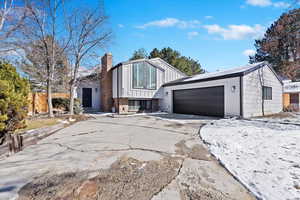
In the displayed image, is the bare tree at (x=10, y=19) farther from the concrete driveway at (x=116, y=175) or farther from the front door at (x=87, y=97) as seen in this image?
the concrete driveway at (x=116, y=175)

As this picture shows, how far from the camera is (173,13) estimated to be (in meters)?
9.48

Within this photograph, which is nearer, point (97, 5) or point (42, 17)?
point (42, 17)

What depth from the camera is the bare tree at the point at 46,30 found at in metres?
9.77

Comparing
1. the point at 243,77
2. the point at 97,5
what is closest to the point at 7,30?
the point at 97,5

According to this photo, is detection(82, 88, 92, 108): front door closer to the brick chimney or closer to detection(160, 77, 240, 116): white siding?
the brick chimney

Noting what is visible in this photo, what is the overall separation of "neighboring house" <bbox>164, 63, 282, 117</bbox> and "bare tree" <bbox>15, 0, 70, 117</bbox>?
985 centimetres

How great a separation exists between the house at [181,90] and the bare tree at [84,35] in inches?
103

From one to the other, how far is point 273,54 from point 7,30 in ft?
106

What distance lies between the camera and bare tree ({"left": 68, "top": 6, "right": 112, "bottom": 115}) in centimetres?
1176

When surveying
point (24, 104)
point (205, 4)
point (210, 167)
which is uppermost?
point (205, 4)

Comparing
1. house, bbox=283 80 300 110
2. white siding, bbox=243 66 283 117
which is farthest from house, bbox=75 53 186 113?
house, bbox=283 80 300 110

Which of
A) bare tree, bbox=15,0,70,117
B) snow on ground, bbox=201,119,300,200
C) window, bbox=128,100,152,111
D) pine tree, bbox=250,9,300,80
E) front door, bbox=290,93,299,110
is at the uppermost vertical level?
pine tree, bbox=250,9,300,80

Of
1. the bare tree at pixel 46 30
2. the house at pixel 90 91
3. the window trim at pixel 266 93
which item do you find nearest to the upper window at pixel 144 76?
the house at pixel 90 91

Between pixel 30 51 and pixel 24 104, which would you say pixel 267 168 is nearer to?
pixel 24 104
